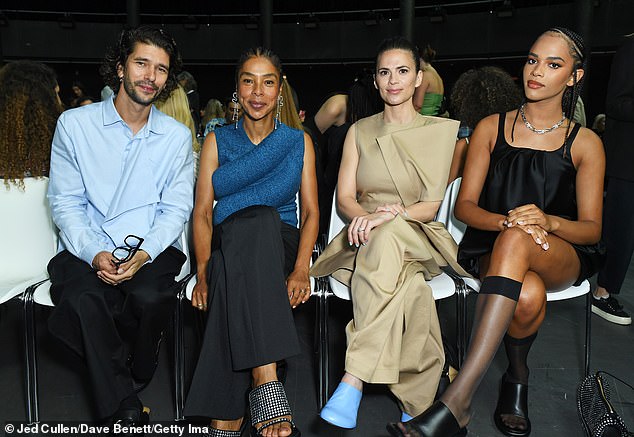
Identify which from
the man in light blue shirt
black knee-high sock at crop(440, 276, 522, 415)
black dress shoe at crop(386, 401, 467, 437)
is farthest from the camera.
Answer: the man in light blue shirt

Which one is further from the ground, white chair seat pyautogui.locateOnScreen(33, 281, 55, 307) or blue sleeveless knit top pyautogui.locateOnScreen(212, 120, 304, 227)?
blue sleeveless knit top pyautogui.locateOnScreen(212, 120, 304, 227)

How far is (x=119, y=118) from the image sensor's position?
234 cm

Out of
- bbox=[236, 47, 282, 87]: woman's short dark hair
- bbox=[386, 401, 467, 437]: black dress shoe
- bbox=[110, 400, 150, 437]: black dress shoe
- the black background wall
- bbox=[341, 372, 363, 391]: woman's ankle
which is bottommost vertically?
bbox=[110, 400, 150, 437]: black dress shoe

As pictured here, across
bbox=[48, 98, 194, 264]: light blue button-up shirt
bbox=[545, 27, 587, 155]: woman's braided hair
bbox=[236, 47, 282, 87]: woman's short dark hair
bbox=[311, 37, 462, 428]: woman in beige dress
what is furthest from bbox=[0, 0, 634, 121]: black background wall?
bbox=[48, 98, 194, 264]: light blue button-up shirt

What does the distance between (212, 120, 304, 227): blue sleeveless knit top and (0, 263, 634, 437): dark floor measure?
80cm

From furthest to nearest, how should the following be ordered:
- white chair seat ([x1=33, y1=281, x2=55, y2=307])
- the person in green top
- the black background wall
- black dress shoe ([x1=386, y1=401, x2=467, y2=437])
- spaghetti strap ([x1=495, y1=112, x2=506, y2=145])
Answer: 1. the black background wall
2. the person in green top
3. spaghetti strap ([x1=495, y1=112, x2=506, y2=145])
4. white chair seat ([x1=33, y1=281, x2=55, y2=307])
5. black dress shoe ([x1=386, y1=401, x2=467, y2=437])

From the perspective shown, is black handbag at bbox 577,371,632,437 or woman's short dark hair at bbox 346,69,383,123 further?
woman's short dark hair at bbox 346,69,383,123

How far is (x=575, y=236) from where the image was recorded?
Answer: 221 cm

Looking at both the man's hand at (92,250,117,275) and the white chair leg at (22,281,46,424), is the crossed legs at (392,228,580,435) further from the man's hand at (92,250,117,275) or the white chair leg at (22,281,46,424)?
the white chair leg at (22,281,46,424)

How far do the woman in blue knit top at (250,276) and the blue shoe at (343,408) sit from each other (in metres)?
0.14

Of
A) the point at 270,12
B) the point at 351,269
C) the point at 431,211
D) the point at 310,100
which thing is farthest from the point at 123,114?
the point at 310,100

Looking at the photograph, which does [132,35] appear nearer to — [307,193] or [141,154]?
[141,154]

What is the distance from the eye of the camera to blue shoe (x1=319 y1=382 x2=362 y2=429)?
1.88 m

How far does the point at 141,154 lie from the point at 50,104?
62 centimetres
